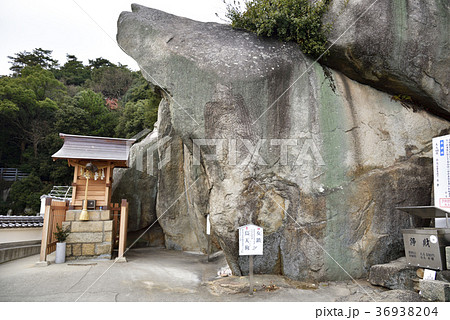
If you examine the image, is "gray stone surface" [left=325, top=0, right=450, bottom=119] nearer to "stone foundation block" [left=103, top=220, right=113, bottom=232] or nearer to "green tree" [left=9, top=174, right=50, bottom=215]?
"stone foundation block" [left=103, top=220, right=113, bottom=232]

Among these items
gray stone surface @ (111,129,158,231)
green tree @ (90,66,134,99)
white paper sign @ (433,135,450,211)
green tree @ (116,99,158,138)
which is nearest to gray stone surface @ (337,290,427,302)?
white paper sign @ (433,135,450,211)

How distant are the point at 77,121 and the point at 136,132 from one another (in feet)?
18.7

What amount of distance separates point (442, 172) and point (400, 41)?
3.44 meters

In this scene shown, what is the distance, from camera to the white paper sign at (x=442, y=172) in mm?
6258

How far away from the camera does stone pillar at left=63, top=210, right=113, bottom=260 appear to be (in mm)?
9711

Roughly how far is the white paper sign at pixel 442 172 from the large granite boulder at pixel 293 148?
0.82m

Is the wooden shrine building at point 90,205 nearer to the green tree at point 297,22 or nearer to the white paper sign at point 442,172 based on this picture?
the green tree at point 297,22

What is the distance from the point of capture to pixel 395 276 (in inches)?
235

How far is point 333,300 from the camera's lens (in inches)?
221

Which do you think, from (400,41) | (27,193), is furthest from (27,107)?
(400,41)

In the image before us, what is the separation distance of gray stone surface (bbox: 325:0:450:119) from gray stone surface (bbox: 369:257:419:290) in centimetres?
441

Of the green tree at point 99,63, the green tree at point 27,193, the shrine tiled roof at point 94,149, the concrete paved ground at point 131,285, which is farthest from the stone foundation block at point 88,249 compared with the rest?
the green tree at point 99,63

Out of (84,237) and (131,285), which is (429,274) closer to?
(131,285)
